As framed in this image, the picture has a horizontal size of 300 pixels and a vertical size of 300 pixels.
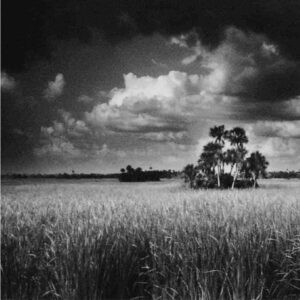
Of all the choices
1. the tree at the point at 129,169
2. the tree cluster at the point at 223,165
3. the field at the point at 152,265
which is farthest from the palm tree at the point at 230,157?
the tree at the point at 129,169

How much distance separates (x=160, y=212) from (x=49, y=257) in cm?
282

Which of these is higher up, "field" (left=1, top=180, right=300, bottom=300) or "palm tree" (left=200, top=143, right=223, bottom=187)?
"palm tree" (left=200, top=143, right=223, bottom=187)

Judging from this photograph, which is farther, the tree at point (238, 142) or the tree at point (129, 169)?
the tree at point (129, 169)

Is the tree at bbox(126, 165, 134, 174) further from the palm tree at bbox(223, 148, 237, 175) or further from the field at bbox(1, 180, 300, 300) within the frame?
the field at bbox(1, 180, 300, 300)

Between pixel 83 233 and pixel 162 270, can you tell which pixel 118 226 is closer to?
pixel 83 233

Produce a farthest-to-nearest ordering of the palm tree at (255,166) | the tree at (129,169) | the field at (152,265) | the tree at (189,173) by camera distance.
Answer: the tree at (129,169) → the palm tree at (255,166) → the tree at (189,173) → the field at (152,265)

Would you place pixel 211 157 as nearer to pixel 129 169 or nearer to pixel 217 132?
pixel 217 132

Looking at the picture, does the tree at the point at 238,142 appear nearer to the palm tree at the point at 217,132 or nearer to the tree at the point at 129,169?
the palm tree at the point at 217,132

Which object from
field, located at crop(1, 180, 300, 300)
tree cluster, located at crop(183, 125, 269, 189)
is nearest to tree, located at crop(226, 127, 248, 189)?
tree cluster, located at crop(183, 125, 269, 189)

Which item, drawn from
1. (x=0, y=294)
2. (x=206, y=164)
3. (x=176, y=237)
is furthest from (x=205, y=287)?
(x=206, y=164)

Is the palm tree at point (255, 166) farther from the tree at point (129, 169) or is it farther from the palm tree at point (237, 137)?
the tree at point (129, 169)

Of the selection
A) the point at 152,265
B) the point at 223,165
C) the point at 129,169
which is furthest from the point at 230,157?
the point at 129,169

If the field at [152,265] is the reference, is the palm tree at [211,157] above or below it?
above

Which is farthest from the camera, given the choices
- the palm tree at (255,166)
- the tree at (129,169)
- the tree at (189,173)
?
the tree at (129,169)
